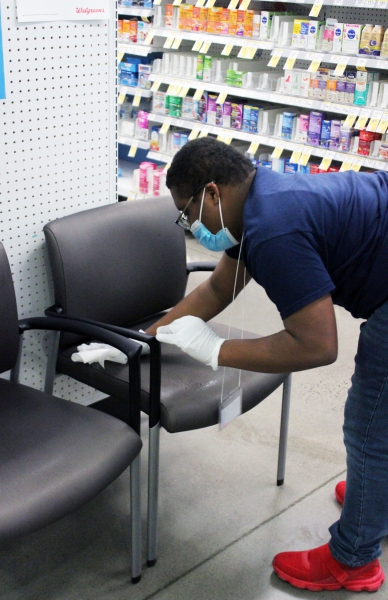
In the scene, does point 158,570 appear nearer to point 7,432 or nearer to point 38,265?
point 7,432

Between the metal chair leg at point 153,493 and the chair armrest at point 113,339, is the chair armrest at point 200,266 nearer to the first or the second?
the chair armrest at point 113,339

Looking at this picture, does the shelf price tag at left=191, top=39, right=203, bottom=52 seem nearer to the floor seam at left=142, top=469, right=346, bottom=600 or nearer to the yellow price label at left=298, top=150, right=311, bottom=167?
the yellow price label at left=298, top=150, right=311, bottom=167

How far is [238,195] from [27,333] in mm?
1024

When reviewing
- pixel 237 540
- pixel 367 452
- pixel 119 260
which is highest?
pixel 119 260

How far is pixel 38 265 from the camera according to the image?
A: 7.58ft

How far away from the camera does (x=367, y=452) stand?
1.88 metres

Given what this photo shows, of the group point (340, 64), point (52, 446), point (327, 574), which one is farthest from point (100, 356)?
point (340, 64)

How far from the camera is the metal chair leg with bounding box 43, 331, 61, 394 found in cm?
220

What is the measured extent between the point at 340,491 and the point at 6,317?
4.21 feet

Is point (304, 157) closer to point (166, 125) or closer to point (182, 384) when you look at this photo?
point (166, 125)

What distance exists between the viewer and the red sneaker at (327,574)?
2.02 meters

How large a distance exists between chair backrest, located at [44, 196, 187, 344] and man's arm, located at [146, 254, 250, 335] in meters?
0.16

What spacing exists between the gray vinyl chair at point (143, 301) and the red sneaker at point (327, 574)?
0.42 metres

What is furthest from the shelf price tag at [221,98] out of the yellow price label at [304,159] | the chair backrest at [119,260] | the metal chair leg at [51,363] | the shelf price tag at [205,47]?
the metal chair leg at [51,363]
